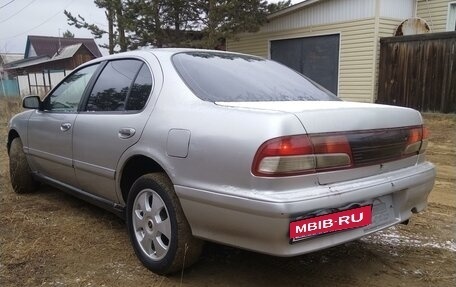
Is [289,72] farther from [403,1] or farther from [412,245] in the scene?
[403,1]

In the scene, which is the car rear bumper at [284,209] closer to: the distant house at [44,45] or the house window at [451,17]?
the house window at [451,17]

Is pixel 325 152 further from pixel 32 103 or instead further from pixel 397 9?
pixel 397 9

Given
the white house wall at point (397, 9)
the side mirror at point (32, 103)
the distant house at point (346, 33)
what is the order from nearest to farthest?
the side mirror at point (32, 103), the white house wall at point (397, 9), the distant house at point (346, 33)

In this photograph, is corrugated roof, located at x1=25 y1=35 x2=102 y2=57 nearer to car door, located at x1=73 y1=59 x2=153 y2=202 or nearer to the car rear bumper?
car door, located at x1=73 y1=59 x2=153 y2=202

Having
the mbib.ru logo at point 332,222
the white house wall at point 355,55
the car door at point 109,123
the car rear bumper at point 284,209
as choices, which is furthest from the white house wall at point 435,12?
the mbib.ru logo at point 332,222

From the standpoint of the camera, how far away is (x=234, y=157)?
2.43 meters

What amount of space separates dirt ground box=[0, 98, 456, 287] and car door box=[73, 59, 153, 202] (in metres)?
0.46

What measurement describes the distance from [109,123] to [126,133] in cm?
30

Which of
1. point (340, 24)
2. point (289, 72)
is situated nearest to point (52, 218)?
point (289, 72)

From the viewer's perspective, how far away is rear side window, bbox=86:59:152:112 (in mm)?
3316

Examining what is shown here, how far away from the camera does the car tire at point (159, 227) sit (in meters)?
2.78

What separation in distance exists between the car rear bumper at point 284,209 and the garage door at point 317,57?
1174 cm

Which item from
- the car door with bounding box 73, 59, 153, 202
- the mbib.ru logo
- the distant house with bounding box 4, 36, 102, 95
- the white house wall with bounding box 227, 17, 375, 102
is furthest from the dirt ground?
the distant house with bounding box 4, 36, 102, 95

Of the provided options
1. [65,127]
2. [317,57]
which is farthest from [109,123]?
[317,57]
